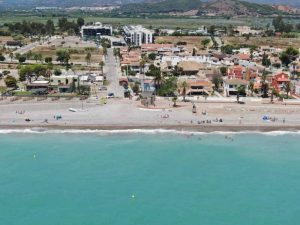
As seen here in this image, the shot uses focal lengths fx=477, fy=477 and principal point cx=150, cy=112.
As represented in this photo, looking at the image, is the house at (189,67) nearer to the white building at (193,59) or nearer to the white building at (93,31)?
the white building at (193,59)

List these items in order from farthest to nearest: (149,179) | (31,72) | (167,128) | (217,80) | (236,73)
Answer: (236,73), (31,72), (217,80), (167,128), (149,179)

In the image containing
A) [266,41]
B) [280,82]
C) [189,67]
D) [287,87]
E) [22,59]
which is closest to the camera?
[287,87]

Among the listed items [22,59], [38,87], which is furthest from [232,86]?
[22,59]

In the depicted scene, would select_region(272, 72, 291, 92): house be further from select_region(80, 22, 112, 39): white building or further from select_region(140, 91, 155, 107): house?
select_region(80, 22, 112, 39): white building

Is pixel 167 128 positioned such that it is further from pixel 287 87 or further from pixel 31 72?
pixel 31 72

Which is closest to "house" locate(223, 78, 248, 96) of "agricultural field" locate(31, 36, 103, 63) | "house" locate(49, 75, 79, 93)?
"house" locate(49, 75, 79, 93)
